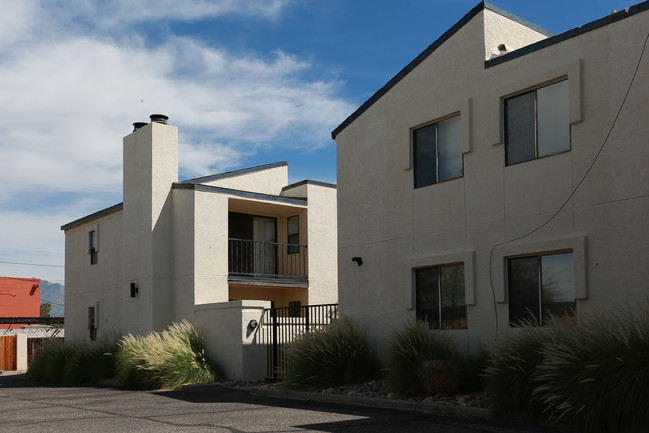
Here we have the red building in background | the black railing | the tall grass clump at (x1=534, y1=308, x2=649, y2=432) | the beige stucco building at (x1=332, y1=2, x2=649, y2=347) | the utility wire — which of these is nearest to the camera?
the tall grass clump at (x1=534, y1=308, x2=649, y2=432)

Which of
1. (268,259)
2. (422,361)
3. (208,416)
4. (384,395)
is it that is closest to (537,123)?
(422,361)

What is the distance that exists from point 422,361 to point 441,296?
2.14m

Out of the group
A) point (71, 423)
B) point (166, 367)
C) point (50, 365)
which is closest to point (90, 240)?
point (50, 365)

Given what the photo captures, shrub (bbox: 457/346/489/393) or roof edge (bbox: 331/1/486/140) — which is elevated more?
roof edge (bbox: 331/1/486/140)

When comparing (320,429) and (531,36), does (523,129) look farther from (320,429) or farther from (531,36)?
(320,429)

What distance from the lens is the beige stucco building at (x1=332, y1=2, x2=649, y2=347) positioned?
12.5 meters

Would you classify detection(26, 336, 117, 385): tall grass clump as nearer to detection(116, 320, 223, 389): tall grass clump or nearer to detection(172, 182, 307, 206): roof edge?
detection(116, 320, 223, 389): tall grass clump

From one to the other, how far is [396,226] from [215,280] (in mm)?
8011

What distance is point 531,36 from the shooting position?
53.2ft

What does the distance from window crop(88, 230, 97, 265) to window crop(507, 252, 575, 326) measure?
17902 millimetres

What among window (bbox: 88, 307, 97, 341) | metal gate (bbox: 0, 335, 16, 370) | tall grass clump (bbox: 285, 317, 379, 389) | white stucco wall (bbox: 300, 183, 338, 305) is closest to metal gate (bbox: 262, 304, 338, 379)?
tall grass clump (bbox: 285, 317, 379, 389)

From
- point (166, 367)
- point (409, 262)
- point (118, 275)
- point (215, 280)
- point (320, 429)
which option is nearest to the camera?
point (320, 429)

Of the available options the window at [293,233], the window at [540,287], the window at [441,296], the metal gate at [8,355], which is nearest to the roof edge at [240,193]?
the window at [293,233]

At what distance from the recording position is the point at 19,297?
52062 mm
